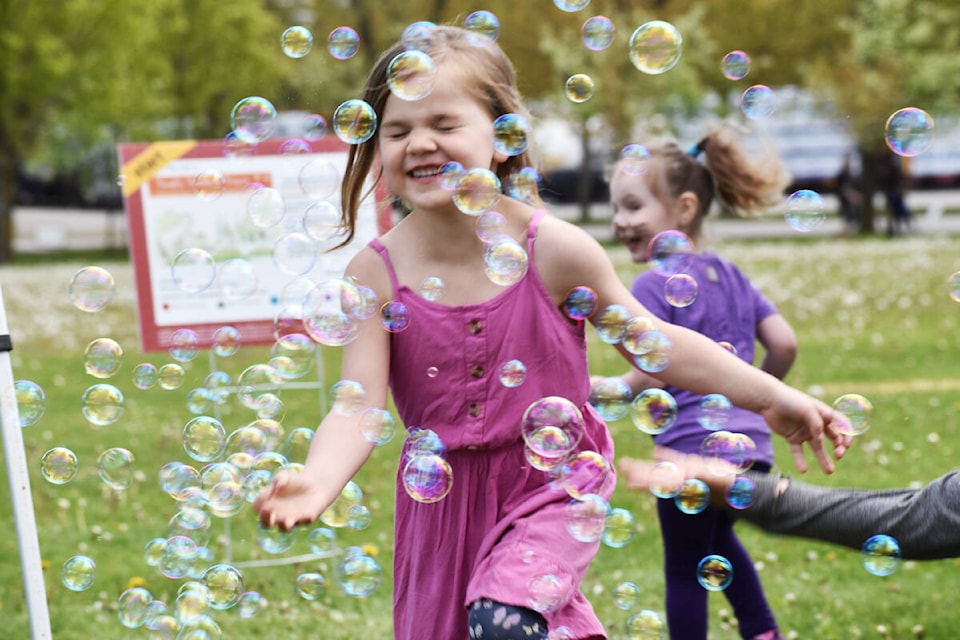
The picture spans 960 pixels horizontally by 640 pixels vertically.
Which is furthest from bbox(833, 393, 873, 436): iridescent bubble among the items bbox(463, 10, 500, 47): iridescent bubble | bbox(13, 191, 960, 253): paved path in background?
bbox(13, 191, 960, 253): paved path in background

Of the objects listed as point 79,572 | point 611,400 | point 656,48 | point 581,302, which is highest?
point 656,48

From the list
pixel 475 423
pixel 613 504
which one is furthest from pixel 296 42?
pixel 613 504

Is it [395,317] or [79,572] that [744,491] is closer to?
[395,317]

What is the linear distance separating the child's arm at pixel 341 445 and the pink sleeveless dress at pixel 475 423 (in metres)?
0.08

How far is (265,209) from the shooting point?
408 centimetres

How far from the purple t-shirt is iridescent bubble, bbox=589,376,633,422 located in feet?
1.71

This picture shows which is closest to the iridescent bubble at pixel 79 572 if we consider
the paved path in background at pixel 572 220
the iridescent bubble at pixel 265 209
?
the iridescent bubble at pixel 265 209

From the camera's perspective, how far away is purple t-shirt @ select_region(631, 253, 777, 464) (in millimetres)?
3938

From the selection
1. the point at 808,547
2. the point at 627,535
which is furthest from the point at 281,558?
the point at 627,535

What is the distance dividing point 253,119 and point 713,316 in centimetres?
160

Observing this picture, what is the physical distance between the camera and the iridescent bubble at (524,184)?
341 cm

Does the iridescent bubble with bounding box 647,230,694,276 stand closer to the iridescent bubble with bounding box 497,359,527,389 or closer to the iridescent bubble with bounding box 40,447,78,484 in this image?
the iridescent bubble with bounding box 497,359,527,389

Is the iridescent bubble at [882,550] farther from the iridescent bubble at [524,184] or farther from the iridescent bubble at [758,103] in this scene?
the iridescent bubble at [758,103]

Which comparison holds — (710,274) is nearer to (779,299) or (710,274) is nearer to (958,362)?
(958,362)
